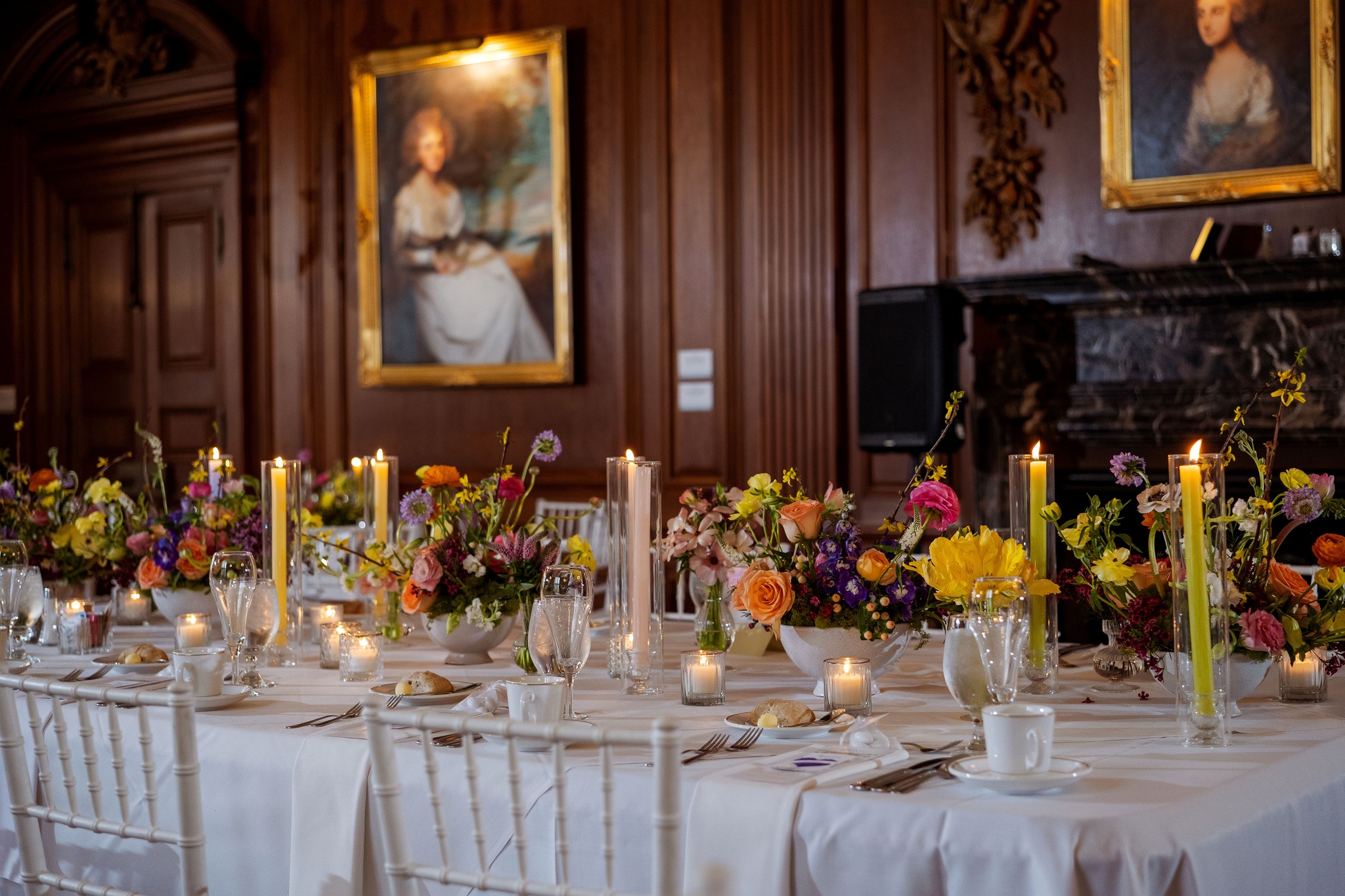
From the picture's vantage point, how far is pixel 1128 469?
2.10 meters

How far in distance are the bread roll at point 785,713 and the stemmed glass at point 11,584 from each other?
132 cm

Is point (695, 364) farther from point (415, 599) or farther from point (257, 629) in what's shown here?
point (257, 629)

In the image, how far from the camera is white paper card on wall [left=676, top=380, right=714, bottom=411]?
18.8ft

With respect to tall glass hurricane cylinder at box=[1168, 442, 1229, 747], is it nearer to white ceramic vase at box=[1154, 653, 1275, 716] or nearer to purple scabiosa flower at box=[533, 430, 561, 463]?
white ceramic vase at box=[1154, 653, 1275, 716]

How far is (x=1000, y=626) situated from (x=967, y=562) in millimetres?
282

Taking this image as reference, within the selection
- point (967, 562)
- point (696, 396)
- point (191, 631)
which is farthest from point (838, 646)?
point (696, 396)

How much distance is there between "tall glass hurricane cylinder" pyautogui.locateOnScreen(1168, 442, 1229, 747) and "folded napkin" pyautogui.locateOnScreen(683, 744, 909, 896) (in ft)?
1.49

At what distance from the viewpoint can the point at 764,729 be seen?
1827 millimetres

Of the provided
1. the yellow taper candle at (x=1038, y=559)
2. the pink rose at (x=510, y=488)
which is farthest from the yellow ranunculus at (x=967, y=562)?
the pink rose at (x=510, y=488)

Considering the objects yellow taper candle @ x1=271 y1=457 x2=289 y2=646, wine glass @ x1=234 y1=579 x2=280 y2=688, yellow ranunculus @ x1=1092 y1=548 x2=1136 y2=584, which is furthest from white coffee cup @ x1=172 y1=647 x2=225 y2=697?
yellow ranunculus @ x1=1092 y1=548 x2=1136 y2=584

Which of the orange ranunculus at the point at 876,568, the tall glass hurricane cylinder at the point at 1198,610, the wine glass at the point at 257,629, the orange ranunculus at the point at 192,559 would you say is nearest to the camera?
the tall glass hurricane cylinder at the point at 1198,610

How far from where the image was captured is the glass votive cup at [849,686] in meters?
1.94

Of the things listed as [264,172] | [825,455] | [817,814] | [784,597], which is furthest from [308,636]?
[264,172]

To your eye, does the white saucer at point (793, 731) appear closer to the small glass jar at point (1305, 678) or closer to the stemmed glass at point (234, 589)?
the small glass jar at point (1305, 678)
